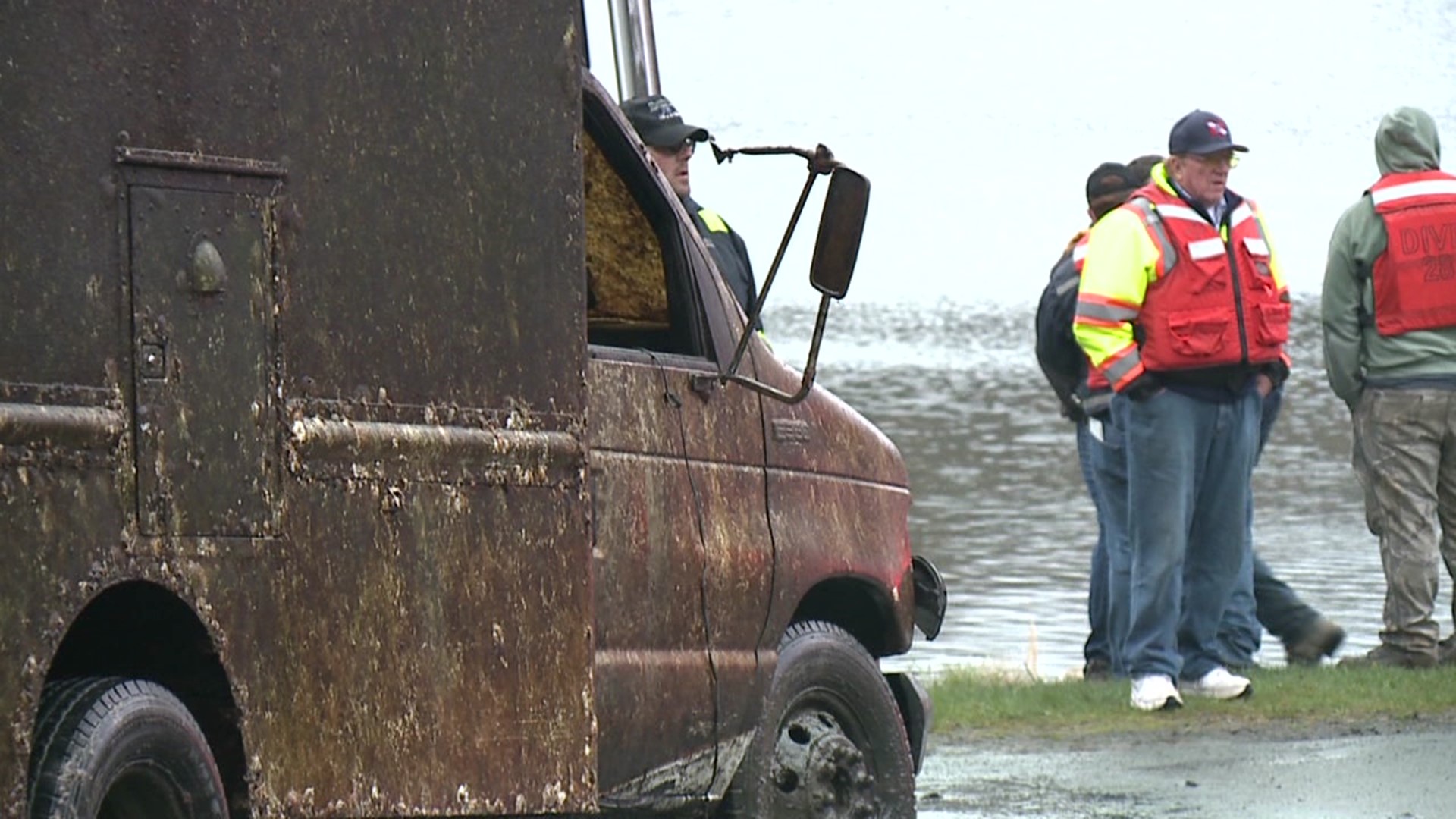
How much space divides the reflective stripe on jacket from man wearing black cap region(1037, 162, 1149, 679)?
1089 mm

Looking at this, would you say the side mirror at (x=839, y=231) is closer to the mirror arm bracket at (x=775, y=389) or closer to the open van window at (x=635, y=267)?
the mirror arm bracket at (x=775, y=389)

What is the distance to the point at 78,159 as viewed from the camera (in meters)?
5.17

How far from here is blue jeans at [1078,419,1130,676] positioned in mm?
12656

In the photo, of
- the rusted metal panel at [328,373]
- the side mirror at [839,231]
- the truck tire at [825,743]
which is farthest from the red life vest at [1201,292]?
the rusted metal panel at [328,373]

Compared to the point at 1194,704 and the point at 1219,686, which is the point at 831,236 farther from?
the point at 1219,686

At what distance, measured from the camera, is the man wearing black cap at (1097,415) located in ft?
42.2

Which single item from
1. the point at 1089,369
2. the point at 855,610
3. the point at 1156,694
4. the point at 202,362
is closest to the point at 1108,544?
the point at 1089,369

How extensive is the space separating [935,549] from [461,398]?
17.3 metres

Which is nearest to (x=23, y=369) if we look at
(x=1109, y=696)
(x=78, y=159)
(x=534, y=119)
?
(x=78, y=159)

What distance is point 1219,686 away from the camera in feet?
38.7

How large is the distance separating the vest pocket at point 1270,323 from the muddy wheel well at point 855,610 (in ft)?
11.9

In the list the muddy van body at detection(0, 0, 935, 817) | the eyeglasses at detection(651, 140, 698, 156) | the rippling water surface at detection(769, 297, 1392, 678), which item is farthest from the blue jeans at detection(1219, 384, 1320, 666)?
the muddy van body at detection(0, 0, 935, 817)

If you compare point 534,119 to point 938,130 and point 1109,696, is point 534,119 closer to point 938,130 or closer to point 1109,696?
point 1109,696

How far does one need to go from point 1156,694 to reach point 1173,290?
4.55 ft
